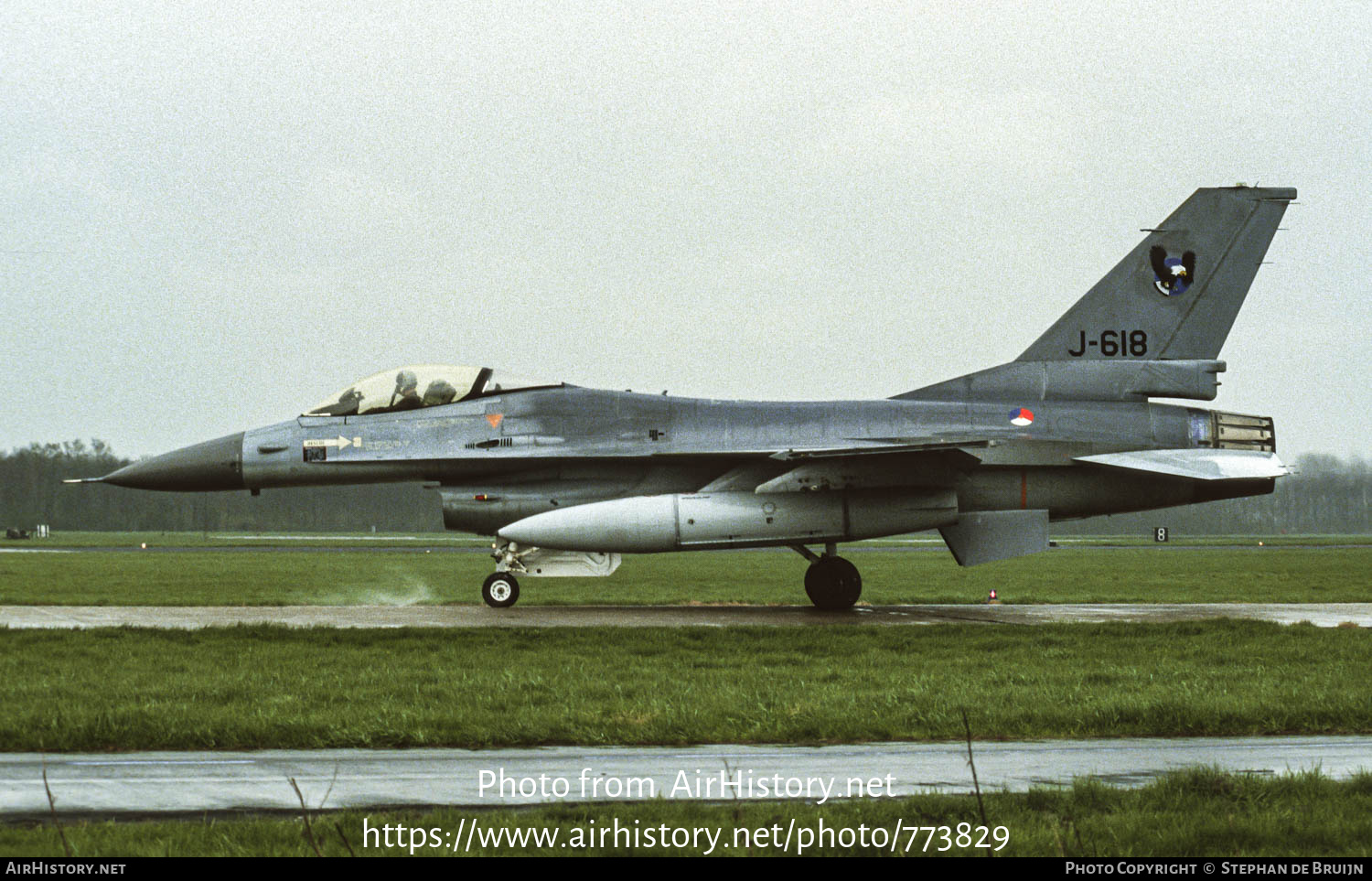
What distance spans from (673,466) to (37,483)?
98.8 meters

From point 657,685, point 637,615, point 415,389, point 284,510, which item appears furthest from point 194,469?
point 284,510

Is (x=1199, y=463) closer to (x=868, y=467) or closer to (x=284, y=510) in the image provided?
(x=868, y=467)

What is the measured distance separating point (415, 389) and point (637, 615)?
16.2 feet

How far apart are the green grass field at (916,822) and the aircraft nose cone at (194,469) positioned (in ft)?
48.8

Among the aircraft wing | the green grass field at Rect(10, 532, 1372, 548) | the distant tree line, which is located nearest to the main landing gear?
the aircraft wing

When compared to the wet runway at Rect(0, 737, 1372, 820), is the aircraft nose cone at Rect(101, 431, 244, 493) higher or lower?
higher

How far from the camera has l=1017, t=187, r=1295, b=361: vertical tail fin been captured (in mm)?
20703

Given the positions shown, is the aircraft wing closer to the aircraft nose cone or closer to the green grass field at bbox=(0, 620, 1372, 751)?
the green grass field at bbox=(0, 620, 1372, 751)

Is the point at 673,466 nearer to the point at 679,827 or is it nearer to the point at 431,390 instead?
the point at 431,390

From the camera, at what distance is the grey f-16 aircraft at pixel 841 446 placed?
1925cm

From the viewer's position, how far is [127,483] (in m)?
20.5

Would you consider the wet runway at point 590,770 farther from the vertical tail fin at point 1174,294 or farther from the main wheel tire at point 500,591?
the vertical tail fin at point 1174,294

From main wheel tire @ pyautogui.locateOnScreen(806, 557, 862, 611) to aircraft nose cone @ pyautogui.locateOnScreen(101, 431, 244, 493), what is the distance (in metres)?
8.85

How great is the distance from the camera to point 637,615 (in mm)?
18609
